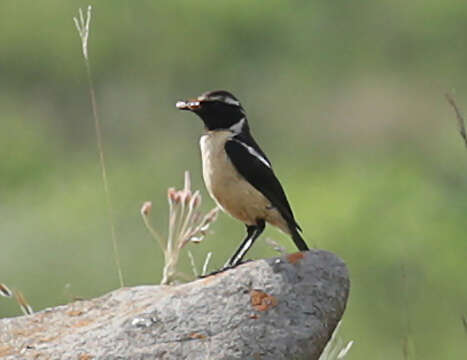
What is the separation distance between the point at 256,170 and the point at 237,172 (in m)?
0.11

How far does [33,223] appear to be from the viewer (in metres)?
15.5

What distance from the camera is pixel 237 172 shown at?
26.8ft

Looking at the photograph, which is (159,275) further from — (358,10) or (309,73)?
(358,10)

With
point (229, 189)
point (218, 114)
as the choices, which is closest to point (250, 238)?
point (229, 189)

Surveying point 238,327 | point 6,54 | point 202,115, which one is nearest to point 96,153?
point 6,54

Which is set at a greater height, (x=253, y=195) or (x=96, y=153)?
(x=253, y=195)

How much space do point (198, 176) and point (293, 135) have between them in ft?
7.48

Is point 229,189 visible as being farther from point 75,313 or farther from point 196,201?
point 75,313

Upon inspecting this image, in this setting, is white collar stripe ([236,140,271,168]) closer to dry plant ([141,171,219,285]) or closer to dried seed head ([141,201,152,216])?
dry plant ([141,171,219,285])

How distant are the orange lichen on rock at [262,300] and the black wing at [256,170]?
1233mm

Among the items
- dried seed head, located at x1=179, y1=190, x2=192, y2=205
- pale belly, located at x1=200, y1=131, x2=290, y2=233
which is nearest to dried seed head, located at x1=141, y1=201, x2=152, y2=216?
dried seed head, located at x1=179, y1=190, x2=192, y2=205

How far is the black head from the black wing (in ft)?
0.69

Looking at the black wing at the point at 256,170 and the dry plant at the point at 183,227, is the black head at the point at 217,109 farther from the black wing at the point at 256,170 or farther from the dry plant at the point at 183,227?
the dry plant at the point at 183,227

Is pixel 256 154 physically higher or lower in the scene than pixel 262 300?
higher
